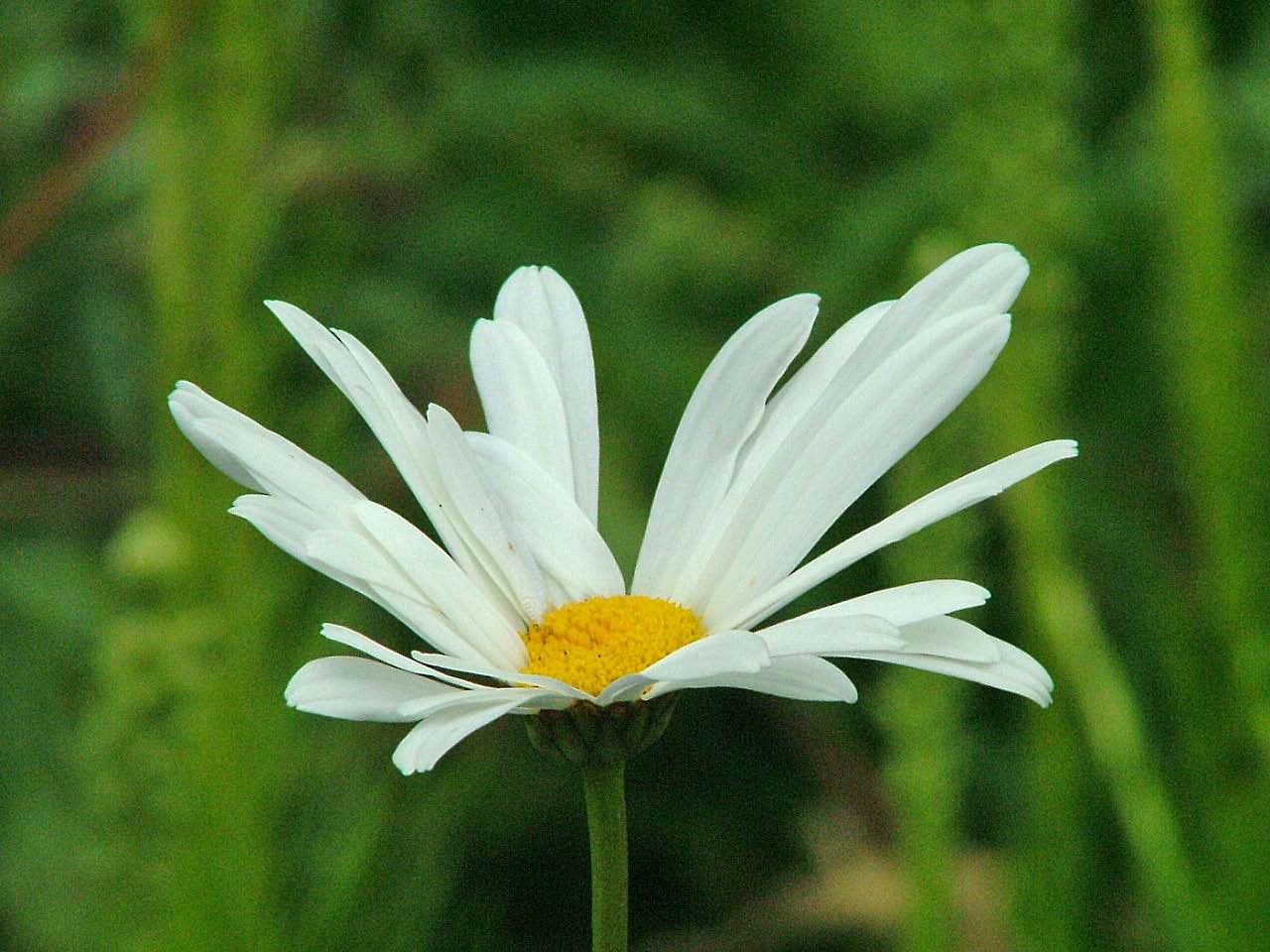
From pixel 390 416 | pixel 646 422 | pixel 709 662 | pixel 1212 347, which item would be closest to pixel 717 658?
pixel 709 662

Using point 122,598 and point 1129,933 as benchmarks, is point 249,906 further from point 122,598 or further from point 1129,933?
point 1129,933

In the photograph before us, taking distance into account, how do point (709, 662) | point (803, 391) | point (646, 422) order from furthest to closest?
point (646, 422)
point (803, 391)
point (709, 662)

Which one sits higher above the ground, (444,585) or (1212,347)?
(1212,347)

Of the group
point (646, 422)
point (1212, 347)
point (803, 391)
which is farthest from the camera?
point (646, 422)

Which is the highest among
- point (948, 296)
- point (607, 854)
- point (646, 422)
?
point (646, 422)

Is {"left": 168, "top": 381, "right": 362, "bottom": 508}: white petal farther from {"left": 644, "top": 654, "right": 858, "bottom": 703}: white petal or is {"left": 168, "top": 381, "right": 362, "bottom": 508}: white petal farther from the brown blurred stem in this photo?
the brown blurred stem

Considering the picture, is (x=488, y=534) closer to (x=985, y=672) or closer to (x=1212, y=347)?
(x=985, y=672)
